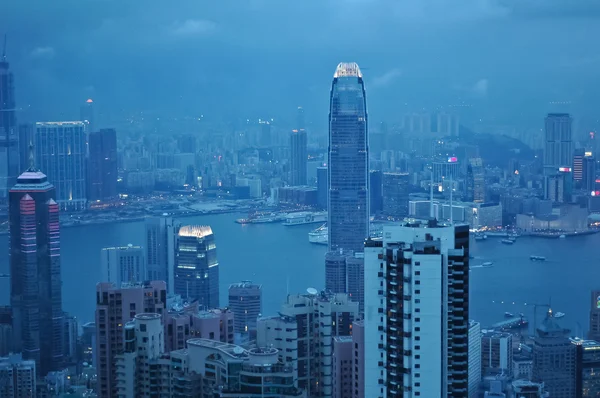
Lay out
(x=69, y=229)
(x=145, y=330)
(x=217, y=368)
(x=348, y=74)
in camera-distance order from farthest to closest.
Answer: (x=348, y=74) → (x=69, y=229) → (x=145, y=330) → (x=217, y=368)

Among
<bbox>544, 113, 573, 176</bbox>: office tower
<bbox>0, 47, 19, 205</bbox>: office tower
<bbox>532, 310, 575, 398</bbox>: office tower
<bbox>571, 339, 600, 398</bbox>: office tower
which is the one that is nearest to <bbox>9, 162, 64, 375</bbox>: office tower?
<bbox>0, 47, 19, 205</bbox>: office tower

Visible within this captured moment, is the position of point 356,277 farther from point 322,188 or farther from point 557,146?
point 322,188

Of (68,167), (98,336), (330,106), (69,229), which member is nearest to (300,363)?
(98,336)

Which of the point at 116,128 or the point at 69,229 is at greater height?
the point at 116,128

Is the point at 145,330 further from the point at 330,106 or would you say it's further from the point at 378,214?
the point at 330,106

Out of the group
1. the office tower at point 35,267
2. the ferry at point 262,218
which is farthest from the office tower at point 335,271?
the office tower at point 35,267

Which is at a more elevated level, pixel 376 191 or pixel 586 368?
pixel 376 191

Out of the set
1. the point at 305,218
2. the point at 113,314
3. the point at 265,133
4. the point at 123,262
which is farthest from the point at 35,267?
the point at 305,218
